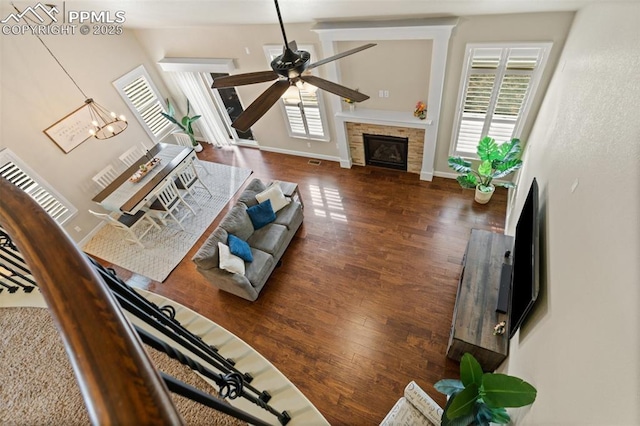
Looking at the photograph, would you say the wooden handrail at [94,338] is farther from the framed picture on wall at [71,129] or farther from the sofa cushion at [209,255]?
the framed picture on wall at [71,129]

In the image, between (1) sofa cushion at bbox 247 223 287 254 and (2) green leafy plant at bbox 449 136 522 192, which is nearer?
(2) green leafy plant at bbox 449 136 522 192

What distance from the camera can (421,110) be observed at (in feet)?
15.8

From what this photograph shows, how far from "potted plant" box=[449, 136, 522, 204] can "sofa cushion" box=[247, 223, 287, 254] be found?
2.96 m

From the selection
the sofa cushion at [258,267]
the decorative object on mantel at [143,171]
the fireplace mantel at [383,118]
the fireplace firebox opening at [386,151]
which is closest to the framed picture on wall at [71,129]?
the decorative object on mantel at [143,171]

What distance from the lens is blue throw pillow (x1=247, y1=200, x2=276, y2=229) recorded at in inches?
185

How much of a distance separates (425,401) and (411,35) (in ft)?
14.1

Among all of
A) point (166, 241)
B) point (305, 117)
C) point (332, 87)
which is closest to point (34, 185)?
point (166, 241)

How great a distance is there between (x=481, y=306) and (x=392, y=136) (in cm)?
335

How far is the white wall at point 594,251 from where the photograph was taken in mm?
1126

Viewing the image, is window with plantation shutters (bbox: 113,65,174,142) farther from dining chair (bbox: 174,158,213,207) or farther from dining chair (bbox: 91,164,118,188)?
dining chair (bbox: 174,158,213,207)

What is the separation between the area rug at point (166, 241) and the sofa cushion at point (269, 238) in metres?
1.49

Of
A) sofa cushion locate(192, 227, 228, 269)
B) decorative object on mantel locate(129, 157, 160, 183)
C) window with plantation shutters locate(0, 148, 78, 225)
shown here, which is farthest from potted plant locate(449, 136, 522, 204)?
window with plantation shutters locate(0, 148, 78, 225)

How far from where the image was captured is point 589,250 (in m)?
1.50

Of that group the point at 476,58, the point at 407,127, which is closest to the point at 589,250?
the point at 476,58
